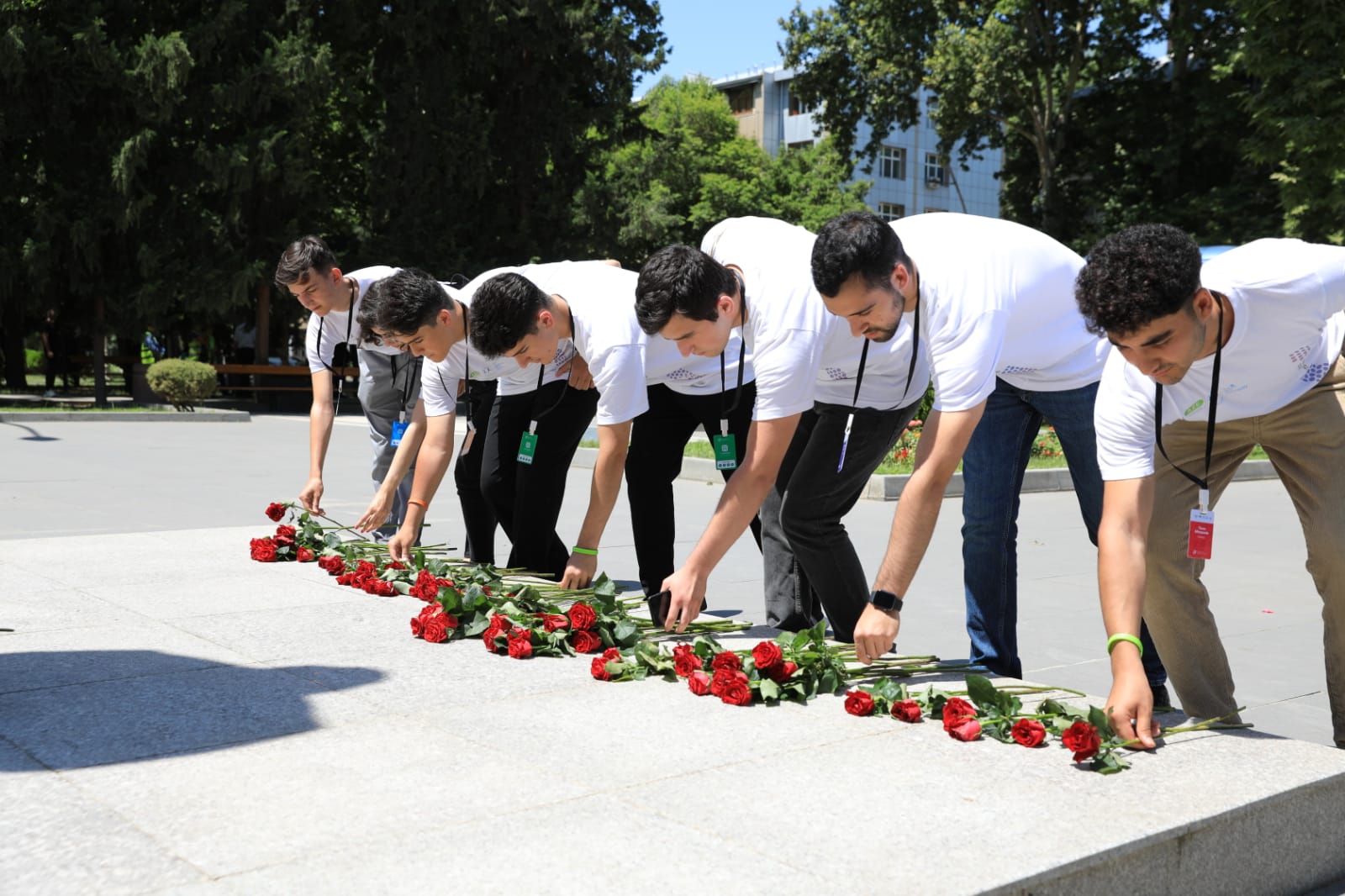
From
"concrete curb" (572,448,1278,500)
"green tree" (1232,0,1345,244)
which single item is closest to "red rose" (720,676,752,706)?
"concrete curb" (572,448,1278,500)

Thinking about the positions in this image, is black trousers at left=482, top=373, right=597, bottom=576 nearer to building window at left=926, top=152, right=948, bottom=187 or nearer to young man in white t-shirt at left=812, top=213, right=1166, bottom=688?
young man in white t-shirt at left=812, top=213, right=1166, bottom=688

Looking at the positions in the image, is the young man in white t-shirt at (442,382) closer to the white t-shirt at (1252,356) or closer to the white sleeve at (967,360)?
the white sleeve at (967,360)

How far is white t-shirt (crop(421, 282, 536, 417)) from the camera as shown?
18.5 feet

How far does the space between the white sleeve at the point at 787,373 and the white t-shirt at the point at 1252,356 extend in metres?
0.88

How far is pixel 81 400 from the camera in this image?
2731cm

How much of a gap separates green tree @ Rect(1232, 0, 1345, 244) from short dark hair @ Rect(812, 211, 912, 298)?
63.8 feet

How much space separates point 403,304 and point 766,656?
212 centimetres

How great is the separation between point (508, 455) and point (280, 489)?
621 cm

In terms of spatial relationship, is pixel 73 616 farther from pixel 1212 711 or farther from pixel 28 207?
pixel 28 207

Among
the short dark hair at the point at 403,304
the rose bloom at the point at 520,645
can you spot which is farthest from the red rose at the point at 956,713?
the short dark hair at the point at 403,304

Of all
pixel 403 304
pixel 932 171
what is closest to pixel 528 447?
pixel 403 304

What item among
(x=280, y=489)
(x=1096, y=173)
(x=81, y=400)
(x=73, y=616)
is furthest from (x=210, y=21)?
(x=73, y=616)

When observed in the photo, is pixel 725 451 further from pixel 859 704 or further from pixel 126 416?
pixel 126 416

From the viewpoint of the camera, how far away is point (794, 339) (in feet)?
13.3
